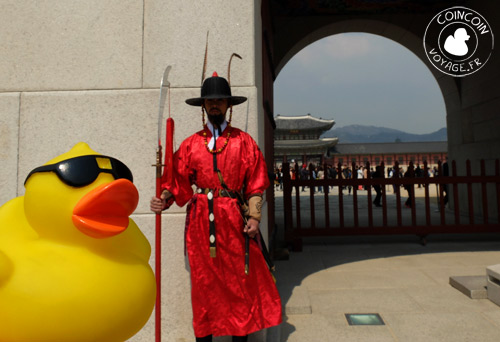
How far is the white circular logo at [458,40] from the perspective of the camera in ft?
24.2

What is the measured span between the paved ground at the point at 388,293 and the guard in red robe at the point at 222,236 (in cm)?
55

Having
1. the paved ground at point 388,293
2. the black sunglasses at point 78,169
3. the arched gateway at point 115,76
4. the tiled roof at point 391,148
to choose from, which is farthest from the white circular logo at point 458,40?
the tiled roof at point 391,148

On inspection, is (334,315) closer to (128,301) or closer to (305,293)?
(305,293)

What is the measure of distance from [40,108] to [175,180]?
4.61 feet

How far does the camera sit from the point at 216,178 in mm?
2127

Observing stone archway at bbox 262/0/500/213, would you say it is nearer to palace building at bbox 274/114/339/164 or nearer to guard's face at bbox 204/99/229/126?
guard's face at bbox 204/99/229/126

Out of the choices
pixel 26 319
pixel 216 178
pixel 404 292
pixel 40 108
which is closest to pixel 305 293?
pixel 404 292

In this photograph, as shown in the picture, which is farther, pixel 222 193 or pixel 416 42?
pixel 416 42

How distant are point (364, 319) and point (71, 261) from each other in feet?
7.86

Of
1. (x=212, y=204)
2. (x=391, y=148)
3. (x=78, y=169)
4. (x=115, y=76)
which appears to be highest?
(x=391, y=148)

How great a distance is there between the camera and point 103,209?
1.19 meters

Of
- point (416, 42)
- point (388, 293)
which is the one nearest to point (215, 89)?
point (388, 293)

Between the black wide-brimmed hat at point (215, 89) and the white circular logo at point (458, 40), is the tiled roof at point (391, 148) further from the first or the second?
the black wide-brimmed hat at point (215, 89)

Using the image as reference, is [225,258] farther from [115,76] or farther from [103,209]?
[115,76]
